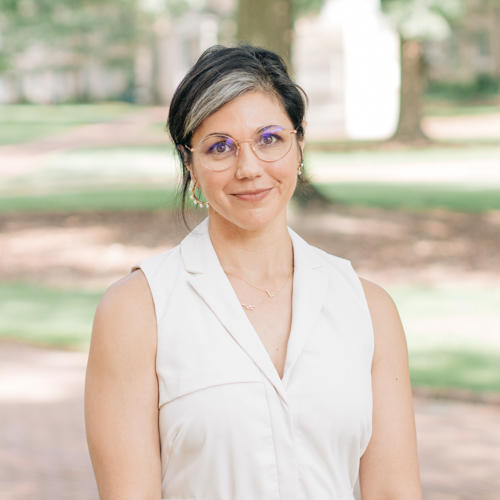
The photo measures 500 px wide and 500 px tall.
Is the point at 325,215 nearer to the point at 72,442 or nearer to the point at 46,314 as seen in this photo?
the point at 46,314

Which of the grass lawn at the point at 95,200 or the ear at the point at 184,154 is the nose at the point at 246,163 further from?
the grass lawn at the point at 95,200

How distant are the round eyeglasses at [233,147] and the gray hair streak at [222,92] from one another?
6 centimetres

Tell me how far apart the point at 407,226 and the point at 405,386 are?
12.7 meters

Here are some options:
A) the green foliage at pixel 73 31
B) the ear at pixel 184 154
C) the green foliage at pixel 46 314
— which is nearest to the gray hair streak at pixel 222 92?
the ear at pixel 184 154

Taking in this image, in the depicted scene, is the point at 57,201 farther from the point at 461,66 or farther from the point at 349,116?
the point at 461,66

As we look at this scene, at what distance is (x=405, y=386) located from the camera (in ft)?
7.60

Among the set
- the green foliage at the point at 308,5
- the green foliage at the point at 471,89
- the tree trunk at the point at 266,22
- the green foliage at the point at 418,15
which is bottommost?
the green foliage at the point at 471,89

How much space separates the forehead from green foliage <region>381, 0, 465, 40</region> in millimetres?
24716

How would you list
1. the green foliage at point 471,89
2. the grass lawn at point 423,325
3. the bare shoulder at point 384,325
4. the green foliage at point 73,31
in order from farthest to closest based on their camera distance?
the green foliage at point 471,89 < the green foliage at point 73,31 < the grass lawn at point 423,325 < the bare shoulder at point 384,325

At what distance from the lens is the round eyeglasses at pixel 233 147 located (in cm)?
223

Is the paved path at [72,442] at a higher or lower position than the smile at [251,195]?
lower

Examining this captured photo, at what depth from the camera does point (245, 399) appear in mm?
2098

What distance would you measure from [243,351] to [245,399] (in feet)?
0.36

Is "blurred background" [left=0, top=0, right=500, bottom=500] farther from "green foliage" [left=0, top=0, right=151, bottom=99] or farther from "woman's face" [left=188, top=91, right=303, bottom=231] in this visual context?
"woman's face" [left=188, top=91, right=303, bottom=231]
